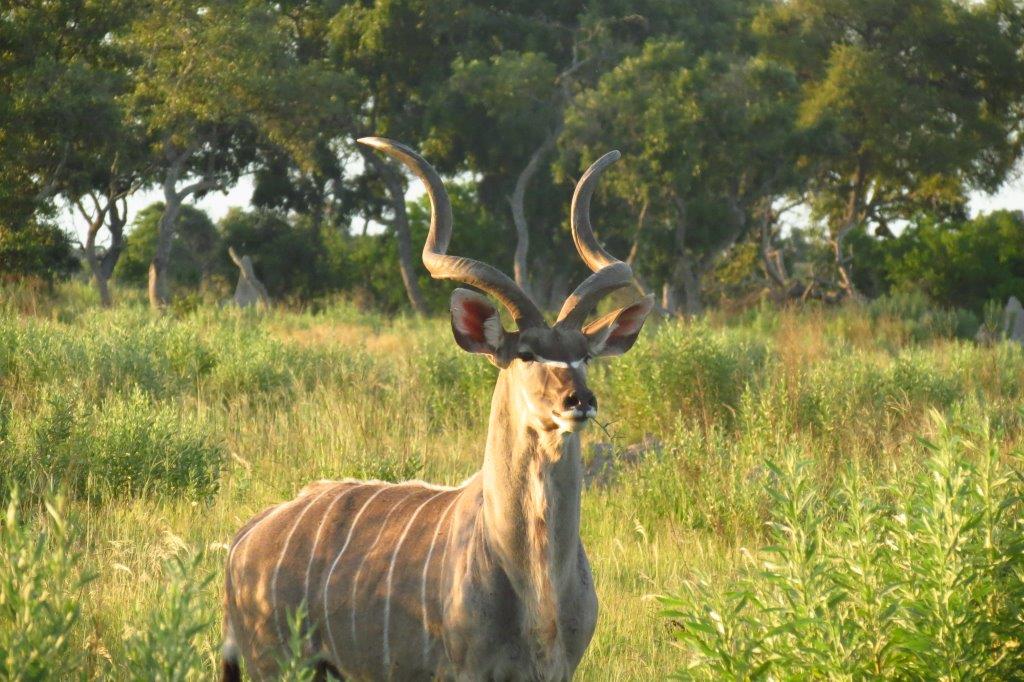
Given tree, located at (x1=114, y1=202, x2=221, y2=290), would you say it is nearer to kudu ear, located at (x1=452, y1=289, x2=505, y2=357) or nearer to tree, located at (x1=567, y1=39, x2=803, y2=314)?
tree, located at (x1=567, y1=39, x2=803, y2=314)

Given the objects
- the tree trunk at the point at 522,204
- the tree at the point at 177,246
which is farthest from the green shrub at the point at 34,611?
the tree at the point at 177,246

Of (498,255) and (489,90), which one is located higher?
(489,90)

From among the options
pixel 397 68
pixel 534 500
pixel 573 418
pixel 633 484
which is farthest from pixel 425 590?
pixel 397 68

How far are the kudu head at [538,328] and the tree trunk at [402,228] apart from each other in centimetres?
2509

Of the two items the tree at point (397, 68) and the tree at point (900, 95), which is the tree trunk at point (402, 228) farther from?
the tree at point (900, 95)

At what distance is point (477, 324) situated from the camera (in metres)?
3.96

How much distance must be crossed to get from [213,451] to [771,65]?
22.0 meters

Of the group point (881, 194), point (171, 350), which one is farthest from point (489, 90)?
point (171, 350)

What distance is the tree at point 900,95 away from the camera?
29250 millimetres

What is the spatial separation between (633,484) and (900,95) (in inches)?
962

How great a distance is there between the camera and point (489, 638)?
11.7 feet

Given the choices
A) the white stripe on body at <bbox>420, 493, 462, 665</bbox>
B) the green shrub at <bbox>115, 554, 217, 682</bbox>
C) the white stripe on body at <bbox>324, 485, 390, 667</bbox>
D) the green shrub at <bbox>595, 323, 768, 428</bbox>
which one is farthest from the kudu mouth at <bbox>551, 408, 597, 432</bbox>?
the green shrub at <bbox>595, 323, 768, 428</bbox>

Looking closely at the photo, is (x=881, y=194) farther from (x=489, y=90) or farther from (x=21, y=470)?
(x=21, y=470)

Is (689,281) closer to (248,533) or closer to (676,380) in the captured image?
(676,380)
